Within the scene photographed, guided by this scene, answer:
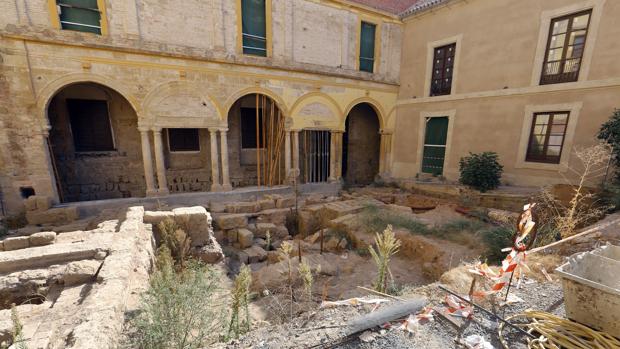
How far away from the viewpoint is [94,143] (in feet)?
31.8

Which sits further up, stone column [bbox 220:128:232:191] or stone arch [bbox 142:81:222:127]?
stone arch [bbox 142:81:222:127]

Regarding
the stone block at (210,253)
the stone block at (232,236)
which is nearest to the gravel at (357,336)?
the stone block at (210,253)

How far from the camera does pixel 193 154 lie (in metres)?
11.0

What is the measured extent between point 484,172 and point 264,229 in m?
7.96

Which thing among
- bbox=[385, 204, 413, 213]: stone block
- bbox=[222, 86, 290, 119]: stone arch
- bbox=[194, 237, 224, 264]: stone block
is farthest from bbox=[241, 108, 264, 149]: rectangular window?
bbox=[194, 237, 224, 264]: stone block

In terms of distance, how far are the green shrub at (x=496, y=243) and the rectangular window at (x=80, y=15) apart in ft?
39.2

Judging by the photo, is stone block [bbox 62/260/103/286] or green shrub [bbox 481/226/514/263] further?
green shrub [bbox 481/226/514/263]

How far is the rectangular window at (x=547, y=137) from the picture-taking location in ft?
28.1

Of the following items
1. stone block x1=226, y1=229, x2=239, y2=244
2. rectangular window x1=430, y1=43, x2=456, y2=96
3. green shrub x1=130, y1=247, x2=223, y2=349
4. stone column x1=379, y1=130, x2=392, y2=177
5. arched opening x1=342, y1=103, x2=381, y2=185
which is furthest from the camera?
arched opening x1=342, y1=103, x2=381, y2=185

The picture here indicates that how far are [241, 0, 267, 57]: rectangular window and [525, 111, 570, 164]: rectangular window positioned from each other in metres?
10.5

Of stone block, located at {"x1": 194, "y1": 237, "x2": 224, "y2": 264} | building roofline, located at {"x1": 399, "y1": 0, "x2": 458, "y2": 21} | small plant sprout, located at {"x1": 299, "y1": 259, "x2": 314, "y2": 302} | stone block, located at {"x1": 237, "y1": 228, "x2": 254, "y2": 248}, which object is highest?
building roofline, located at {"x1": 399, "y1": 0, "x2": 458, "y2": 21}

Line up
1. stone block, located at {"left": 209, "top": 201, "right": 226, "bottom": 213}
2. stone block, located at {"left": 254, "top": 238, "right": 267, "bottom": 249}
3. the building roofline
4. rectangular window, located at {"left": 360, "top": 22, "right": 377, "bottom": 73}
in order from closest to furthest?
stone block, located at {"left": 254, "top": 238, "right": 267, "bottom": 249}, stone block, located at {"left": 209, "top": 201, "right": 226, "bottom": 213}, the building roofline, rectangular window, located at {"left": 360, "top": 22, "right": 377, "bottom": 73}

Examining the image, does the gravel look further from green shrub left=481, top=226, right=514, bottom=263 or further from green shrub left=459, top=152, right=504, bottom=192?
green shrub left=459, top=152, right=504, bottom=192

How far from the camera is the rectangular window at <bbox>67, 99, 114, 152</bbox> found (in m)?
9.31
